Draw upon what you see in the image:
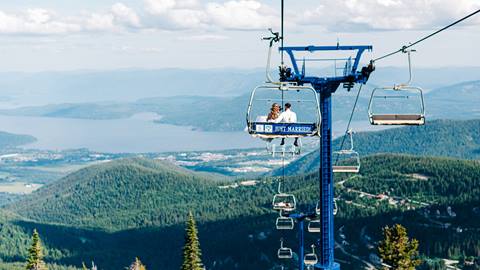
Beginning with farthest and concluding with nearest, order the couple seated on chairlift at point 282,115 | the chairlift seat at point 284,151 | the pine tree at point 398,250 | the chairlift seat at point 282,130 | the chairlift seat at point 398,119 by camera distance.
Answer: the pine tree at point 398,250, the couple seated on chairlift at point 282,115, the chairlift seat at point 284,151, the chairlift seat at point 282,130, the chairlift seat at point 398,119

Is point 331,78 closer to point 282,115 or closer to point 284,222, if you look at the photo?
point 282,115

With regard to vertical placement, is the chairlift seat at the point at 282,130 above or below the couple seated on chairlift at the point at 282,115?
below

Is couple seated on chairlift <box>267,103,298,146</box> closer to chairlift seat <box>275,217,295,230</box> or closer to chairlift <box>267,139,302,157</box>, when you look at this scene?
chairlift <box>267,139,302,157</box>

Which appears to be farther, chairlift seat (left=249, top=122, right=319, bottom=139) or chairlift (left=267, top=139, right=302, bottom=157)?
chairlift (left=267, top=139, right=302, bottom=157)

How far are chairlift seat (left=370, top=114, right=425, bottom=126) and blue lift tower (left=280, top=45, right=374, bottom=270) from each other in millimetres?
1476

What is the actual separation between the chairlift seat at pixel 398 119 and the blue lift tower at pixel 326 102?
1476 millimetres

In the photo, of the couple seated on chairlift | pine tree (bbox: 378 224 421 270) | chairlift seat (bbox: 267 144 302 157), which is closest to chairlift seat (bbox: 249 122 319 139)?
chairlift seat (bbox: 267 144 302 157)

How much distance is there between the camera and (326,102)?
25078 millimetres

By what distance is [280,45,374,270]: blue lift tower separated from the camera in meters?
24.6

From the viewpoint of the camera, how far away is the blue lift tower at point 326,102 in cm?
2459

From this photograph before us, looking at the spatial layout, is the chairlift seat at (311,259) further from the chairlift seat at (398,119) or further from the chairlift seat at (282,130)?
the chairlift seat at (398,119)

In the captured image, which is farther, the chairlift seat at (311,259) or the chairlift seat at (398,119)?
the chairlift seat at (311,259)

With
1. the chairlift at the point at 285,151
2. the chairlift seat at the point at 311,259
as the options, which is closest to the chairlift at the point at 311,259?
the chairlift seat at the point at 311,259

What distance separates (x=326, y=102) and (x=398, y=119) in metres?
2.42
